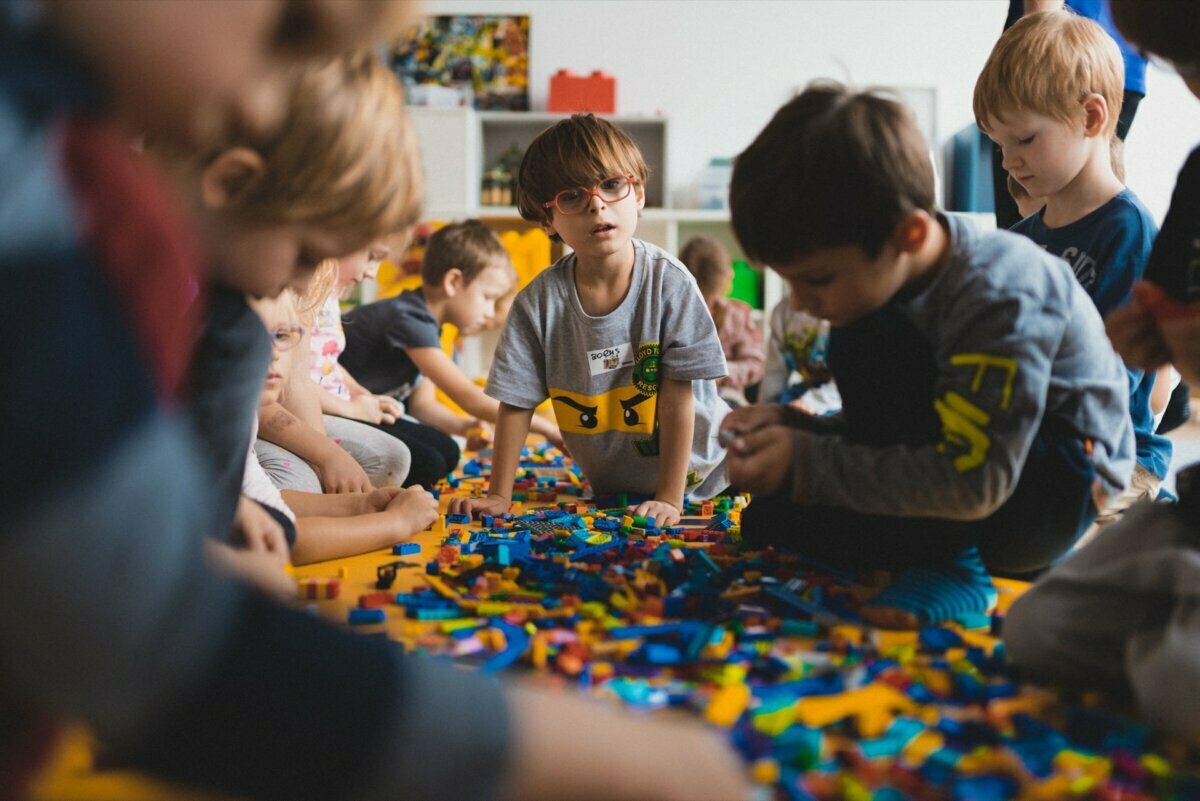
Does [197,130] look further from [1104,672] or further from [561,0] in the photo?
[561,0]

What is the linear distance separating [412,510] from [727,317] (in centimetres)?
218

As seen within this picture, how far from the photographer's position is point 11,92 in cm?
50

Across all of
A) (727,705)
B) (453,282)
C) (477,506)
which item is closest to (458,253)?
(453,282)

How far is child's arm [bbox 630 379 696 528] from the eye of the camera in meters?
1.80

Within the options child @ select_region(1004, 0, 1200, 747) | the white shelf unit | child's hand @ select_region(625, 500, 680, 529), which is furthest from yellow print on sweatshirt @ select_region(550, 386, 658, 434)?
the white shelf unit

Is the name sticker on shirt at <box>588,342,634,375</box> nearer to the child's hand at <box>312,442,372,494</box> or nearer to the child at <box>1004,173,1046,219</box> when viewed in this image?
the child's hand at <box>312,442,372,494</box>

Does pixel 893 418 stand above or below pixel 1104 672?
above

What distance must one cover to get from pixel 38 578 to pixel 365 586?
880 mm

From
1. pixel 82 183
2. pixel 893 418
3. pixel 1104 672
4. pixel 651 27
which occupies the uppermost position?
pixel 651 27

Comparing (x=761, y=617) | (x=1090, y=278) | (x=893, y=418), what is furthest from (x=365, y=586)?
(x=1090, y=278)

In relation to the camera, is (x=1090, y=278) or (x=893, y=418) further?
(x=1090, y=278)

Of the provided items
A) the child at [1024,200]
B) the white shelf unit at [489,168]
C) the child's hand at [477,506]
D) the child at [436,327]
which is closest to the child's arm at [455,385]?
the child at [436,327]

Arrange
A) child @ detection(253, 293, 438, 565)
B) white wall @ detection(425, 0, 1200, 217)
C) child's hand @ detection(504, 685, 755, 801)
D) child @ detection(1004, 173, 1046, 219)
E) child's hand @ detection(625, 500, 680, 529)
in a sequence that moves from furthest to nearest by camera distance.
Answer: white wall @ detection(425, 0, 1200, 217) → child @ detection(1004, 173, 1046, 219) → child's hand @ detection(625, 500, 680, 529) → child @ detection(253, 293, 438, 565) → child's hand @ detection(504, 685, 755, 801)

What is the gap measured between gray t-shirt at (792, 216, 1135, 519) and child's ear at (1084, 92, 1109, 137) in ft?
2.08
